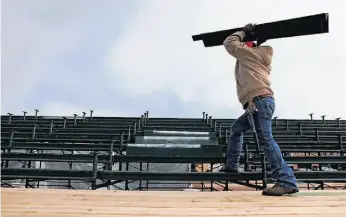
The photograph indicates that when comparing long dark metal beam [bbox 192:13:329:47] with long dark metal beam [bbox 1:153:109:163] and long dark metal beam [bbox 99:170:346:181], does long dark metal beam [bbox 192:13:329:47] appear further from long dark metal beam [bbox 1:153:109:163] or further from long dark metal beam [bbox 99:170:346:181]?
long dark metal beam [bbox 1:153:109:163]

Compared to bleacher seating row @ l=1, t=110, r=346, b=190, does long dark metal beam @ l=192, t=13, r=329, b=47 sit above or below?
above

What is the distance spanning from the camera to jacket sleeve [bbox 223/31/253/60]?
268 cm

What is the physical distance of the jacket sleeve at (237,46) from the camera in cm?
268

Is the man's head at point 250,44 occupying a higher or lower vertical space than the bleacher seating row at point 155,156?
higher

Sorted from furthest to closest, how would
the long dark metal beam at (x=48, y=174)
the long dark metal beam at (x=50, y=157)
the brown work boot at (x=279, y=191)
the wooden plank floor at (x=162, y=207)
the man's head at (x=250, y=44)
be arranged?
the long dark metal beam at (x=50, y=157) < the long dark metal beam at (x=48, y=174) < the man's head at (x=250, y=44) < the brown work boot at (x=279, y=191) < the wooden plank floor at (x=162, y=207)

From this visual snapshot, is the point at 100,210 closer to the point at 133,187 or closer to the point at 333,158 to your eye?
the point at 333,158

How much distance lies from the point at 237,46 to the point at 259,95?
43 cm

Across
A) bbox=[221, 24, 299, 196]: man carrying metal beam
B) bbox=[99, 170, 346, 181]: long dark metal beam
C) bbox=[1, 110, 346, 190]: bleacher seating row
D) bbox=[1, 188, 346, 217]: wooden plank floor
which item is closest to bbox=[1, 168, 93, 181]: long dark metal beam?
Answer: bbox=[1, 110, 346, 190]: bleacher seating row

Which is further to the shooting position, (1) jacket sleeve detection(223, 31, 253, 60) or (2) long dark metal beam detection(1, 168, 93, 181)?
(2) long dark metal beam detection(1, 168, 93, 181)

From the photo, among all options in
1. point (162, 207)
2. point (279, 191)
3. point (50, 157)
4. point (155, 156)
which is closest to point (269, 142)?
point (279, 191)

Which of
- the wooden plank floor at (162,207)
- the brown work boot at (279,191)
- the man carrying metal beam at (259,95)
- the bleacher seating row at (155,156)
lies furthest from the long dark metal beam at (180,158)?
the wooden plank floor at (162,207)

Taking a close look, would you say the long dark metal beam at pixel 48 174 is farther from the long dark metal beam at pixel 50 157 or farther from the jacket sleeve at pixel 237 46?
the jacket sleeve at pixel 237 46

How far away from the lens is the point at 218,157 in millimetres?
4102

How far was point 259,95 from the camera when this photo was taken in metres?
2.60
